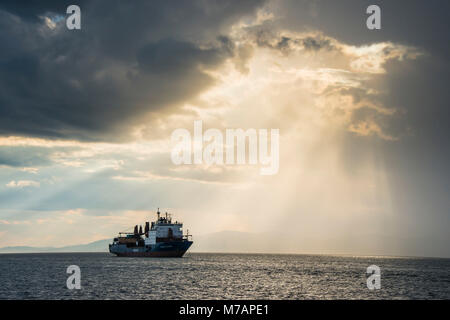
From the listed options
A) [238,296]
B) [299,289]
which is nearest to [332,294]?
[299,289]

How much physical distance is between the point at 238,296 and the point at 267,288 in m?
11.4
